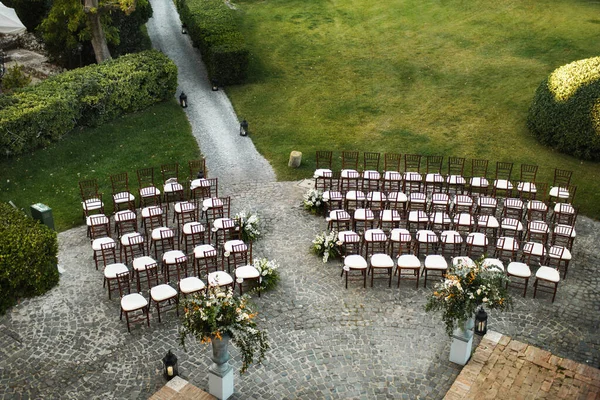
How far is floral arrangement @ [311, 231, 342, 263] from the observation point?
1706 centimetres

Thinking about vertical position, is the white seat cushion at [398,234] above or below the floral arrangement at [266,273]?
above

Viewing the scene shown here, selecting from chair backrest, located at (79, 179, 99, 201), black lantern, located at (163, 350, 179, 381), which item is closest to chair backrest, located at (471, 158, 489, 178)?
chair backrest, located at (79, 179, 99, 201)

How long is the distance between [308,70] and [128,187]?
39.3ft

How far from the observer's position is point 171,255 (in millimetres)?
16203

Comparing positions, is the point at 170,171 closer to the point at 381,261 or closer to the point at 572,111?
the point at 381,261

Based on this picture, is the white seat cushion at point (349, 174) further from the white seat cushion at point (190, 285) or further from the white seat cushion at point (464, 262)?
the white seat cushion at point (190, 285)

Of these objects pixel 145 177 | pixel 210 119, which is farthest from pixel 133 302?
pixel 210 119

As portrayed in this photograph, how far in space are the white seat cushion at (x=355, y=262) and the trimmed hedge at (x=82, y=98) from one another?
12.1m

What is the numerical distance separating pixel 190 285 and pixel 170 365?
2573 mm

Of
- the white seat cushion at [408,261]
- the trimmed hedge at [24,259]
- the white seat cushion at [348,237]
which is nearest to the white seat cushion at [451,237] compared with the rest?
the white seat cushion at [408,261]

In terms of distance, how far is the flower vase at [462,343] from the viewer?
1341cm

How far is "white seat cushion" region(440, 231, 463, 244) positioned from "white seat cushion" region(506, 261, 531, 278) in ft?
4.99

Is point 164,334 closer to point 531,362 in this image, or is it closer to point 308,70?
point 531,362

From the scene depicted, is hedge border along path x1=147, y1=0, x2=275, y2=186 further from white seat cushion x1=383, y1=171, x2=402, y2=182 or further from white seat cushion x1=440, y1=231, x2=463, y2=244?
white seat cushion x1=440, y1=231, x2=463, y2=244
